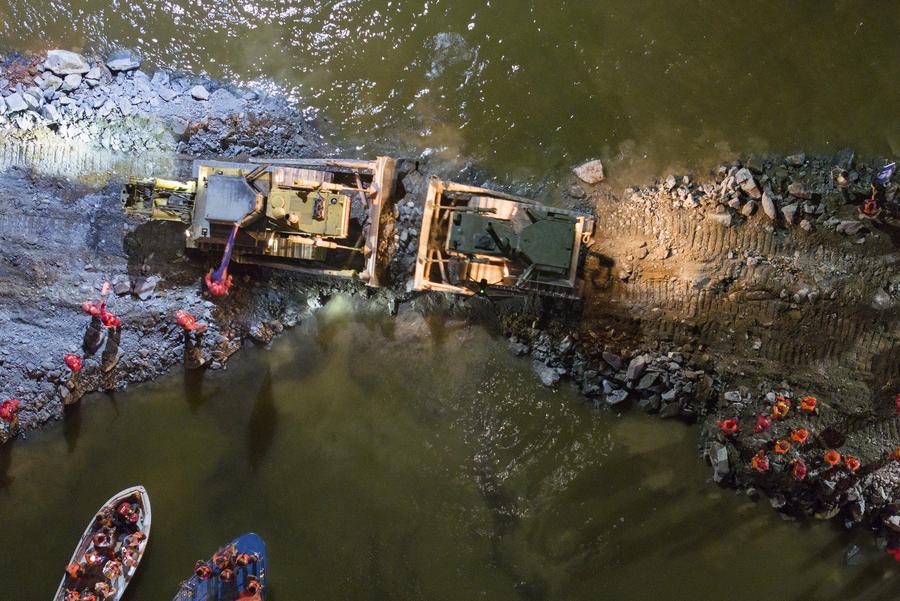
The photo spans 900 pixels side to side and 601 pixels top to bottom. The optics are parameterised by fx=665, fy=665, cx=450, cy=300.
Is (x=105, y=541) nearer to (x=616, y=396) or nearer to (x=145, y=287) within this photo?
(x=145, y=287)

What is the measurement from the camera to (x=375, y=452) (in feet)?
31.1

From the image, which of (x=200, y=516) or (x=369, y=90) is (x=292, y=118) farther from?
(x=200, y=516)

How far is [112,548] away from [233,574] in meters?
1.77

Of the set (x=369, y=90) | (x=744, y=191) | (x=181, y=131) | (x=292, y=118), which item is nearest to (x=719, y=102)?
(x=744, y=191)

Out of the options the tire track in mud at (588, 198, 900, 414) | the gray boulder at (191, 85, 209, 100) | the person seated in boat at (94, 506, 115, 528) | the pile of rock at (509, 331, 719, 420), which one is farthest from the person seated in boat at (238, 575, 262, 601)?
the gray boulder at (191, 85, 209, 100)

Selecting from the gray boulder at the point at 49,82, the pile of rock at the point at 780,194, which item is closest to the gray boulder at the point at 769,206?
the pile of rock at the point at 780,194

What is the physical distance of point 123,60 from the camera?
32.3 feet

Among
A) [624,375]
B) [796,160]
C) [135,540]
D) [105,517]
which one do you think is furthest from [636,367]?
[105,517]

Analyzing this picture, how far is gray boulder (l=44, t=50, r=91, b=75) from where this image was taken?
9.81 m

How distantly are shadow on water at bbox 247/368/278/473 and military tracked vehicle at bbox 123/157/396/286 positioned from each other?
6.14ft

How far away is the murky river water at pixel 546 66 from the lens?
365 inches

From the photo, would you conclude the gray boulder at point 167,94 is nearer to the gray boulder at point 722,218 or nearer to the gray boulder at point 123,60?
the gray boulder at point 123,60

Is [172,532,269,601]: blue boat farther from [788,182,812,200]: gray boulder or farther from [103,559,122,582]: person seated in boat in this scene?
[788,182,812,200]: gray boulder

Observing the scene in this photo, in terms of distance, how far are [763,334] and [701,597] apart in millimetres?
3644
